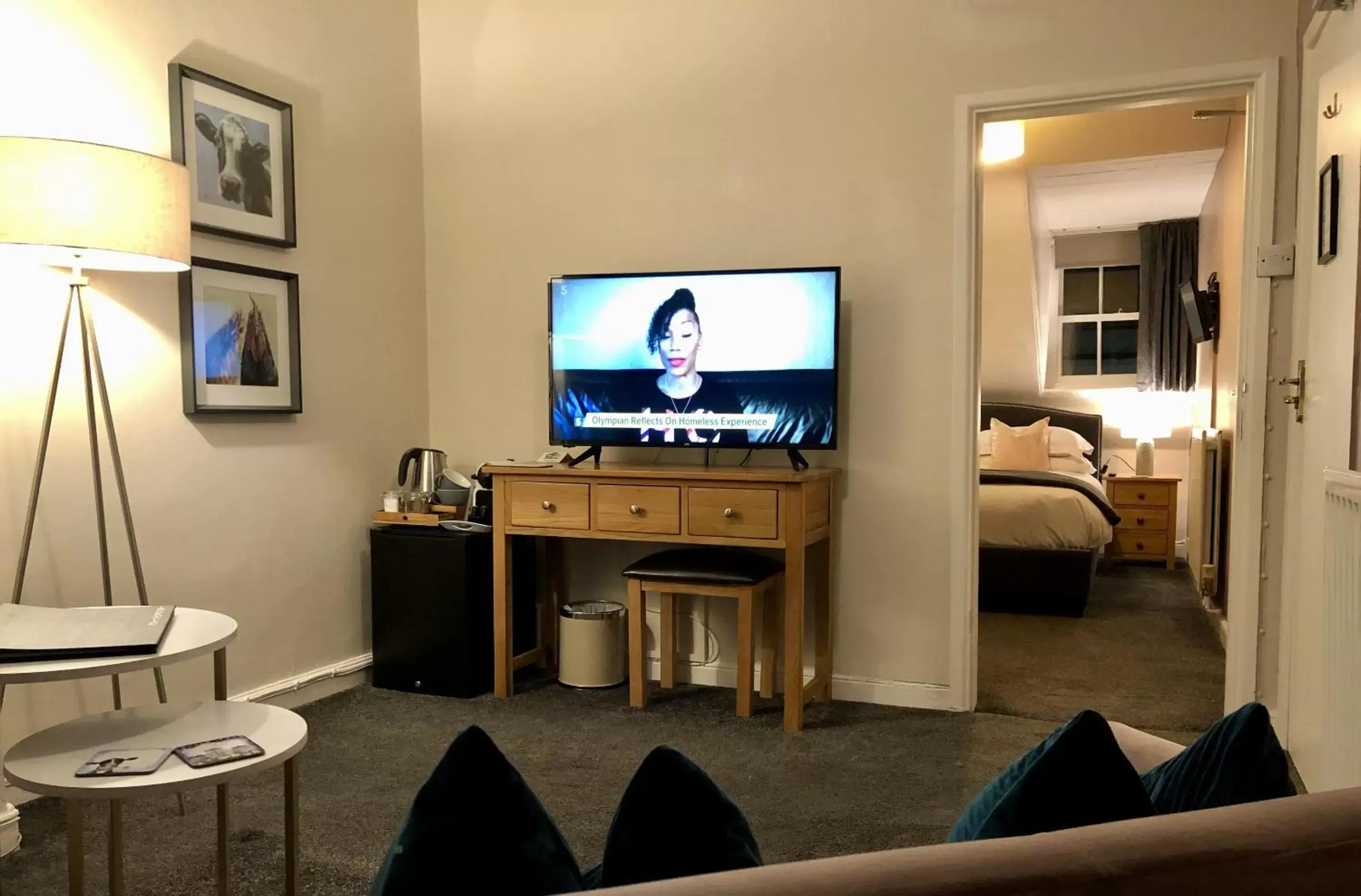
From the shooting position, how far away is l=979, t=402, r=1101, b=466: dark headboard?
275 inches

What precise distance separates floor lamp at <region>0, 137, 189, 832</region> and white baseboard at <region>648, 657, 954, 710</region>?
1745 millimetres

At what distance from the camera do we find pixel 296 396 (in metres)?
3.21

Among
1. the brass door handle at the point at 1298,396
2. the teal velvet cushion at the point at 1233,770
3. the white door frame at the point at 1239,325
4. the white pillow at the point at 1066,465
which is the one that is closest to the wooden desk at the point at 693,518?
the white door frame at the point at 1239,325

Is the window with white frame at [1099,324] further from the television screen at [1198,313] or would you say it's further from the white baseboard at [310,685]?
the white baseboard at [310,685]

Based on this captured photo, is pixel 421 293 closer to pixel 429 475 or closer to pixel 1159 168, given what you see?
pixel 429 475

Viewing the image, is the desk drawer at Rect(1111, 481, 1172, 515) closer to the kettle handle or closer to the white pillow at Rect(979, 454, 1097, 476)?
the white pillow at Rect(979, 454, 1097, 476)

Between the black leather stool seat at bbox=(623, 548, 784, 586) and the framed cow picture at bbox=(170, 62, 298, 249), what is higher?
the framed cow picture at bbox=(170, 62, 298, 249)

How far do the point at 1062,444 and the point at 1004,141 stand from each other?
255cm

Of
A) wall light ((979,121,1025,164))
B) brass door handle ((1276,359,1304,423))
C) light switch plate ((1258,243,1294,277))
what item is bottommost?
brass door handle ((1276,359,1304,423))

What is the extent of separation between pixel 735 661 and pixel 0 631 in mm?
2336

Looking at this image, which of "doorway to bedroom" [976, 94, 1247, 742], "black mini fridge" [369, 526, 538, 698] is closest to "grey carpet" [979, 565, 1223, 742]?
"doorway to bedroom" [976, 94, 1247, 742]

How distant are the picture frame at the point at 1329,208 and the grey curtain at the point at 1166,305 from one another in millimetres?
4917

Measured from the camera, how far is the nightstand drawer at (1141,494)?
6305 millimetres

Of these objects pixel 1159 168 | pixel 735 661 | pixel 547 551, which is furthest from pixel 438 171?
pixel 1159 168
